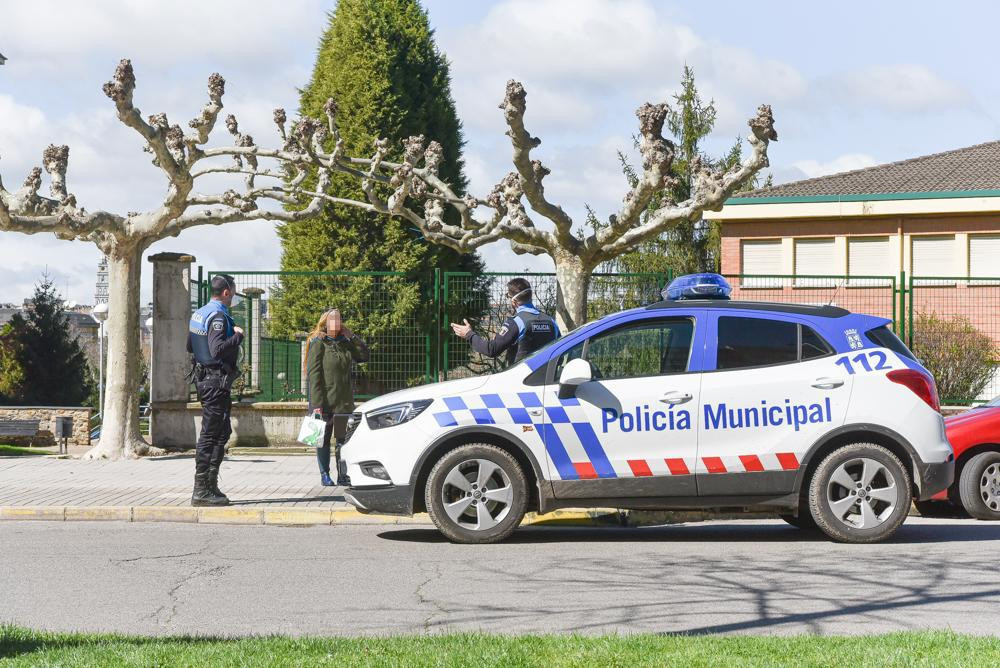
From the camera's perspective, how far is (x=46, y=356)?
3819 centimetres

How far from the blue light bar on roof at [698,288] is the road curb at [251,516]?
2118 millimetres

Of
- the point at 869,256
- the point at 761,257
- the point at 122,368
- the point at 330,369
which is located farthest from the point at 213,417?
the point at 869,256

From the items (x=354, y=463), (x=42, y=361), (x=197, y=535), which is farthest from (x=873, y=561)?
(x=42, y=361)

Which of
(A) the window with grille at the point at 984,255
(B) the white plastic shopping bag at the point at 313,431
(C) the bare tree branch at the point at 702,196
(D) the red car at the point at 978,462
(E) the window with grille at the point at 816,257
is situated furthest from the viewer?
(E) the window with grille at the point at 816,257

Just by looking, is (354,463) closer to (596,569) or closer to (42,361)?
(596,569)

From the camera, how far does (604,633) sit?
19.9 ft

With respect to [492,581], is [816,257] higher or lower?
higher

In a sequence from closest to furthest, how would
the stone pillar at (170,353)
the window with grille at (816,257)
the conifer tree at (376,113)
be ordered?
the stone pillar at (170,353)
the conifer tree at (376,113)
the window with grille at (816,257)

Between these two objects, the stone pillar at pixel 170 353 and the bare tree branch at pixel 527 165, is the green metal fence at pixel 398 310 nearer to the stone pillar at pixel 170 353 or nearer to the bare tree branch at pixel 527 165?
the stone pillar at pixel 170 353

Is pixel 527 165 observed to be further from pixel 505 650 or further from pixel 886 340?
pixel 505 650

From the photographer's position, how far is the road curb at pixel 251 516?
35.1 ft

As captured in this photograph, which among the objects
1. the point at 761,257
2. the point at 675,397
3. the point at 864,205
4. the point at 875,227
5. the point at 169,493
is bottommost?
the point at 169,493

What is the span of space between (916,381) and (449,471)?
3651mm

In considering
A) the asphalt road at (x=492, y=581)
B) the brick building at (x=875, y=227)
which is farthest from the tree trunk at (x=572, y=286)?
the brick building at (x=875, y=227)
